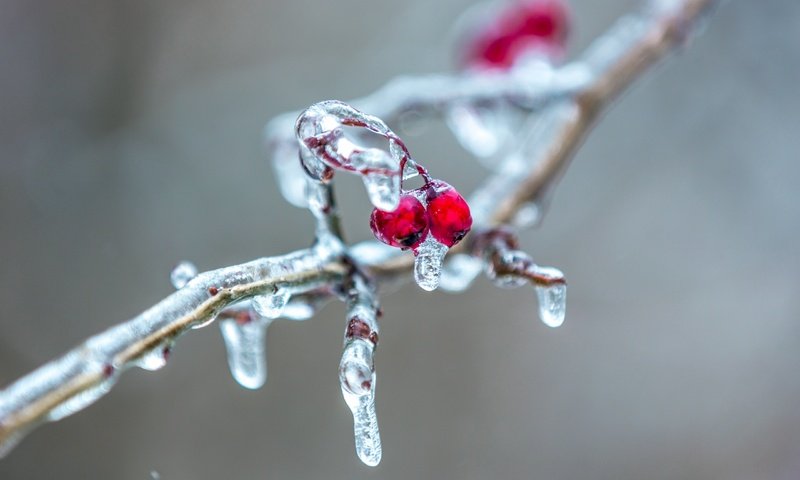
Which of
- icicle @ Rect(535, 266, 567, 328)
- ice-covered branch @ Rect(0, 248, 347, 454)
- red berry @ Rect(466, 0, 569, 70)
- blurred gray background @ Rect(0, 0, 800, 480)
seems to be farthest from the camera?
blurred gray background @ Rect(0, 0, 800, 480)

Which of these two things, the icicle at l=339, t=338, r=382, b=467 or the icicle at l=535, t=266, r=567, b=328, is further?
the icicle at l=535, t=266, r=567, b=328

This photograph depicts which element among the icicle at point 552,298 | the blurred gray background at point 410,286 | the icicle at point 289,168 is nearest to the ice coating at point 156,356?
the icicle at point 552,298

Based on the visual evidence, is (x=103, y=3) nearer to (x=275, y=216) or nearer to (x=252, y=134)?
(x=252, y=134)

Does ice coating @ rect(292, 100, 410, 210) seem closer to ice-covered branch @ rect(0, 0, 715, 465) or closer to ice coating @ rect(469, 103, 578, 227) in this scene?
ice-covered branch @ rect(0, 0, 715, 465)

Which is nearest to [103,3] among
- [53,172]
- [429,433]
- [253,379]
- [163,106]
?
[163,106]

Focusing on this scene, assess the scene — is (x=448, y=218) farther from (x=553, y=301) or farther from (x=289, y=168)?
(x=289, y=168)

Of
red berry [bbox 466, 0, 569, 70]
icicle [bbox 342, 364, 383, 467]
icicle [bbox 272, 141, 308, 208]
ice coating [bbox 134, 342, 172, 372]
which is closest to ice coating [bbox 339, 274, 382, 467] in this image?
icicle [bbox 342, 364, 383, 467]

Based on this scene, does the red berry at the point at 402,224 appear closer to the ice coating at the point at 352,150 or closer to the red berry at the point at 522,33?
the ice coating at the point at 352,150
